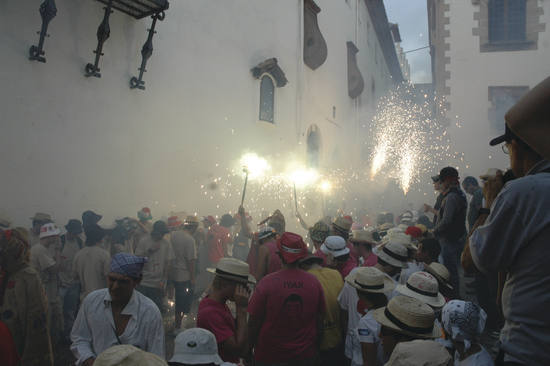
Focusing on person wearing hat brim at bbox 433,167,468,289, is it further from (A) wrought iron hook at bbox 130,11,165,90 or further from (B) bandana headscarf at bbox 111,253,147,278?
(A) wrought iron hook at bbox 130,11,165,90

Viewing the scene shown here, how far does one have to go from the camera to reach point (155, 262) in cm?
699

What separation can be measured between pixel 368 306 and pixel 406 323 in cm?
84

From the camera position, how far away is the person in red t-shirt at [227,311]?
2965mm

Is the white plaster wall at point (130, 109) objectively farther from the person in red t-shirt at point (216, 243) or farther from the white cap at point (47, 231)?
the person in red t-shirt at point (216, 243)

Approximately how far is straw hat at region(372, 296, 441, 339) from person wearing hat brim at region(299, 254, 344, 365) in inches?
38.7

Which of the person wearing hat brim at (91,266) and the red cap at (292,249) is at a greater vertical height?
the red cap at (292,249)

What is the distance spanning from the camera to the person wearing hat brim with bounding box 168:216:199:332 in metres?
7.55

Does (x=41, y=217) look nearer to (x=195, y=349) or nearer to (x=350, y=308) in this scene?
(x=350, y=308)

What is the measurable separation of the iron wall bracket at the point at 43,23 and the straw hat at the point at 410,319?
6.94 metres

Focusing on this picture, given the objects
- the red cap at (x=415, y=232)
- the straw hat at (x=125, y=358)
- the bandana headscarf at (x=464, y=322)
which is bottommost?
the bandana headscarf at (x=464, y=322)

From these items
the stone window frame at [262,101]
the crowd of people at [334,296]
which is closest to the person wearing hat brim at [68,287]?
the crowd of people at [334,296]

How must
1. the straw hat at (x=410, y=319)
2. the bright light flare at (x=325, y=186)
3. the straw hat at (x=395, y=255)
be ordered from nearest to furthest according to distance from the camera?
the straw hat at (x=410, y=319) → the straw hat at (x=395, y=255) → the bright light flare at (x=325, y=186)

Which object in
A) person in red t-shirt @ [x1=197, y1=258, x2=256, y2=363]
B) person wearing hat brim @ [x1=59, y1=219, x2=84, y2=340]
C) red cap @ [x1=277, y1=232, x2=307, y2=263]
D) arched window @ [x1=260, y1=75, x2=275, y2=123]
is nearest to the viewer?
person in red t-shirt @ [x1=197, y1=258, x2=256, y2=363]

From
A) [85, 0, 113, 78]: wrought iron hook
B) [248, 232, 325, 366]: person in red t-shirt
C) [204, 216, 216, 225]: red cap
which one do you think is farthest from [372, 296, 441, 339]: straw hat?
[204, 216, 216, 225]: red cap
